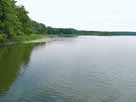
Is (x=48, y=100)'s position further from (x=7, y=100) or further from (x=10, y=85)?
(x=10, y=85)

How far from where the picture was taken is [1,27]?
5950cm

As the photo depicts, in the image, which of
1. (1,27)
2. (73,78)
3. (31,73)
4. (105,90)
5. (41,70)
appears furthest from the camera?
(1,27)

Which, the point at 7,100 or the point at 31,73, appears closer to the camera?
the point at 7,100

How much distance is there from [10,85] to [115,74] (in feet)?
40.0

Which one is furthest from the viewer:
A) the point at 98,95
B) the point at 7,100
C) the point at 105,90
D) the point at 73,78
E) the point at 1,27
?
the point at 1,27

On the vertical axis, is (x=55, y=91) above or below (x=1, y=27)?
below

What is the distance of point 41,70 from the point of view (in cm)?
2739

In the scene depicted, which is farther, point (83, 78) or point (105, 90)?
point (83, 78)

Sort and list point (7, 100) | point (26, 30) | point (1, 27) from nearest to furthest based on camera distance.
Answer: point (7, 100) → point (1, 27) → point (26, 30)

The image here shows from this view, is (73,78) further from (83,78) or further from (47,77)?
(47,77)

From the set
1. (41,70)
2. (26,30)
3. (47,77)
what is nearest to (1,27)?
(26,30)

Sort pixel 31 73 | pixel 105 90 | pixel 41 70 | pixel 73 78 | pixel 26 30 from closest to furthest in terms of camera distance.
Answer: pixel 105 90 < pixel 73 78 < pixel 31 73 < pixel 41 70 < pixel 26 30

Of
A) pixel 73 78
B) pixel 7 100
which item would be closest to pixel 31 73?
pixel 73 78

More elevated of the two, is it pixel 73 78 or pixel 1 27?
pixel 1 27
